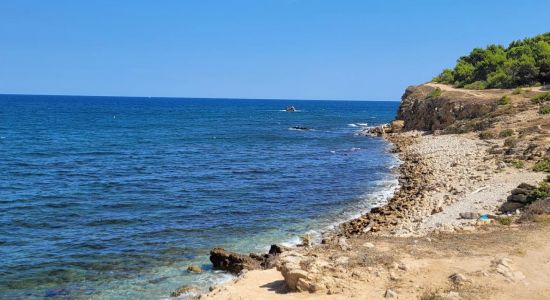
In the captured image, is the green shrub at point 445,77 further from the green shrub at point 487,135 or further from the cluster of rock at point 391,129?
the green shrub at point 487,135

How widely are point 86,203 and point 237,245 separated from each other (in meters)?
11.0

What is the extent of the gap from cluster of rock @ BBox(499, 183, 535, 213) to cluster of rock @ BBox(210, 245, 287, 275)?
9893 mm

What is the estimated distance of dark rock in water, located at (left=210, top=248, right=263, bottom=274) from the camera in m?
17.1

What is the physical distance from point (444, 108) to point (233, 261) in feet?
154

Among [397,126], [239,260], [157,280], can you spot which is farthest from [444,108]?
[157,280]

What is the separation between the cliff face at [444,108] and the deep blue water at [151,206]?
375 inches

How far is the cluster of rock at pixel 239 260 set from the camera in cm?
1692

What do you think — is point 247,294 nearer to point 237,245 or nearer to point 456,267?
point 456,267

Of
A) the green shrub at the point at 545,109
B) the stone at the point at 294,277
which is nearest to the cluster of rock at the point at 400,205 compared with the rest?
the stone at the point at 294,277

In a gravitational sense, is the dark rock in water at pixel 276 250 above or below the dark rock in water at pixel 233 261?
above

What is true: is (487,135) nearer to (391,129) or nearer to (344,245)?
(391,129)

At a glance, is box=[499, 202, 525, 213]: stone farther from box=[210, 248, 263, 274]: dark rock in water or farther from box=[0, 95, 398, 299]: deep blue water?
box=[210, 248, 263, 274]: dark rock in water

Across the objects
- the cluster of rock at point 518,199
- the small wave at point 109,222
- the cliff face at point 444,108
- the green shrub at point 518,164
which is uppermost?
the cliff face at point 444,108

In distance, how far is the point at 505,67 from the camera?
229ft
